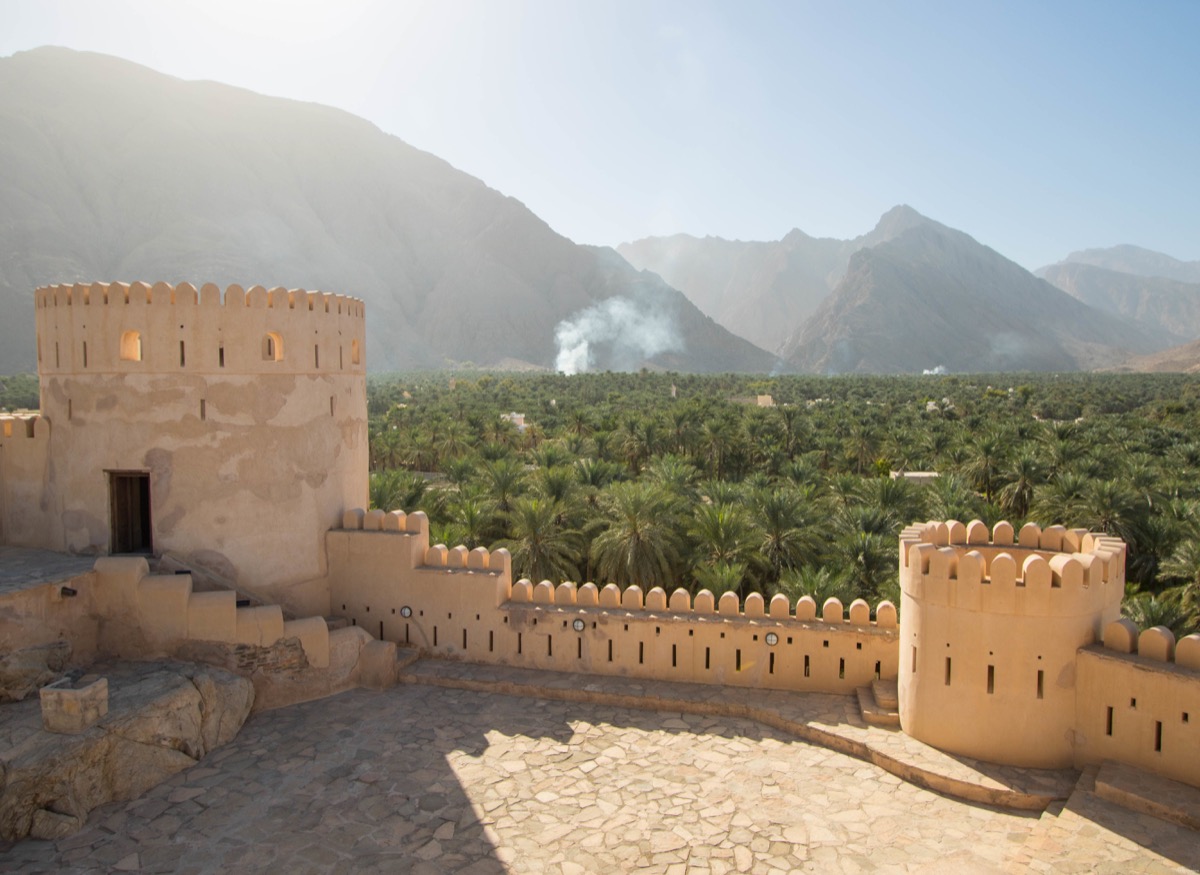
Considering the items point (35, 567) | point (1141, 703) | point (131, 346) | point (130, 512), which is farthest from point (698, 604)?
point (35, 567)

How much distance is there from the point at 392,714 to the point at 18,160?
105m

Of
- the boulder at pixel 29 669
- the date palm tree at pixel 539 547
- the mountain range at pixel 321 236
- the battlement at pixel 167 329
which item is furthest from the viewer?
the mountain range at pixel 321 236

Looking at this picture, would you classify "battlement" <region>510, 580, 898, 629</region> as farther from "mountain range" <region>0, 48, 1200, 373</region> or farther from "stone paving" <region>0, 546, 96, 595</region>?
"mountain range" <region>0, 48, 1200, 373</region>

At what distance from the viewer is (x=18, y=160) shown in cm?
8775

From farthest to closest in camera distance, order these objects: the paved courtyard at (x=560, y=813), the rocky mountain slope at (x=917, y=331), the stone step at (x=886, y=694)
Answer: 1. the rocky mountain slope at (x=917, y=331)
2. the stone step at (x=886, y=694)
3. the paved courtyard at (x=560, y=813)

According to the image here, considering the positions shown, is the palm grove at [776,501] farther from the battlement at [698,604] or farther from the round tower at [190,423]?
the round tower at [190,423]

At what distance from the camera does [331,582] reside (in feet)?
34.0

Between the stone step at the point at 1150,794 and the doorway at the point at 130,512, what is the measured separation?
32.6 ft

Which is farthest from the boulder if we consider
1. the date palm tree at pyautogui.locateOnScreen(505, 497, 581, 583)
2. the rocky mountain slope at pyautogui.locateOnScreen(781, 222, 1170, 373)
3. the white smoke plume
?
the rocky mountain slope at pyautogui.locateOnScreen(781, 222, 1170, 373)

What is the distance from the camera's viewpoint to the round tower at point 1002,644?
23.9ft

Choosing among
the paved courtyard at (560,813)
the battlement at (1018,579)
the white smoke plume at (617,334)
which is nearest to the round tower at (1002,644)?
the battlement at (1018,579)

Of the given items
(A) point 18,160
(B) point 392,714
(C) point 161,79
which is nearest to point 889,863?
(B) point 392,714

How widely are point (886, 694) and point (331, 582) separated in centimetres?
670

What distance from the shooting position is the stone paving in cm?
825
